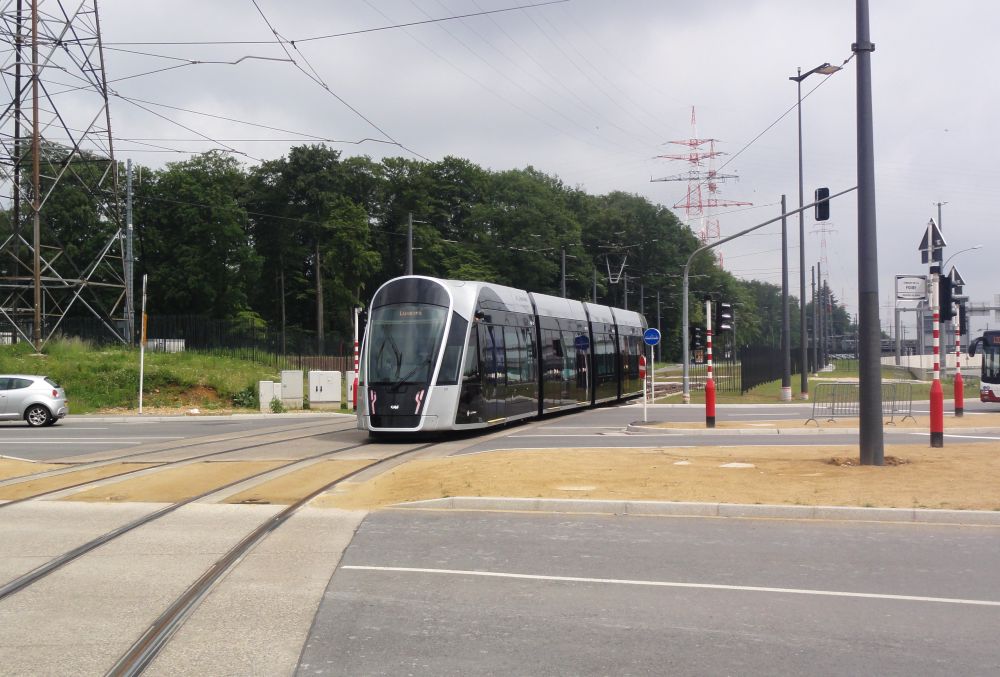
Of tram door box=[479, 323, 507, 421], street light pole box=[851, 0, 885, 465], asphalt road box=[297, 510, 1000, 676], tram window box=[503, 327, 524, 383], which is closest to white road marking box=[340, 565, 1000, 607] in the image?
asphalt road box=[297, 510, 1000, 676]

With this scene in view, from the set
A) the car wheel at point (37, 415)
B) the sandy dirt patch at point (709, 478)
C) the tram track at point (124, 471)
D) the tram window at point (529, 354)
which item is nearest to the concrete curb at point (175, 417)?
the car wheel at point (37, 415)

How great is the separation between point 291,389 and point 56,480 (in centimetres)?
2137

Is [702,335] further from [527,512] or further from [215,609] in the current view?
[215,609]

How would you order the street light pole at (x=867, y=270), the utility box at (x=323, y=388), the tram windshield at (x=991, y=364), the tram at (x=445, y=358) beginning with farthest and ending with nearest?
the utility box at (x=323, y=388), the tram windshield at (x=991, y=364), the tram at (x=445, y=358), the street light pole at (x=867, y=270)

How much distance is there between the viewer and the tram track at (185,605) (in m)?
5.98

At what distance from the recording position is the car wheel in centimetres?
2948

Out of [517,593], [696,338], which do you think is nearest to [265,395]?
[696,338]

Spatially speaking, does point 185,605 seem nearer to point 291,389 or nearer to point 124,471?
point 124,471

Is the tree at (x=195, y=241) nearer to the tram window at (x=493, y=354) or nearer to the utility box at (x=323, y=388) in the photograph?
the utility box at (x=323, y=388)

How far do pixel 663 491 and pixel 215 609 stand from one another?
22.6ft

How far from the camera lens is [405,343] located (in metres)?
21.3

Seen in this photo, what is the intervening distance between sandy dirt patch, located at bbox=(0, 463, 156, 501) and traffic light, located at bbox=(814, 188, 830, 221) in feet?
65.0

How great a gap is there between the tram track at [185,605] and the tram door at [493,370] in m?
10.5

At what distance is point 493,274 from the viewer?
253 ft
